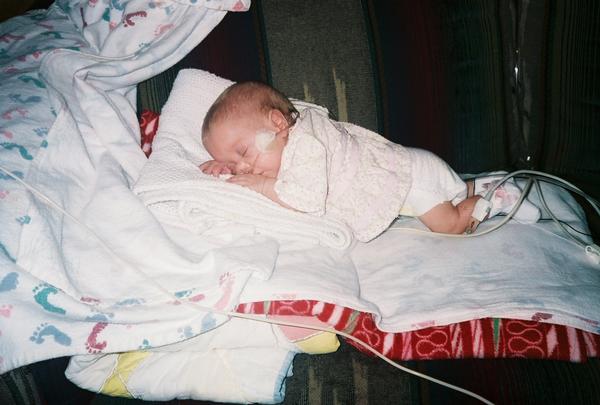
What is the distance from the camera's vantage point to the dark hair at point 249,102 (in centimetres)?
98

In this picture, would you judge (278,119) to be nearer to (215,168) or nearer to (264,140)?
(264,140)

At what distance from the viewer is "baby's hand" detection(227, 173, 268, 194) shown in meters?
0.95

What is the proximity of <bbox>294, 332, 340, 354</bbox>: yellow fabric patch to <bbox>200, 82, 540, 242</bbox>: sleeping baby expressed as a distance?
0.93ft

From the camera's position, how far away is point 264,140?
0.97 m

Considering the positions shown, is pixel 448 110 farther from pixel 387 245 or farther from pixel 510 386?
pixel 510 386

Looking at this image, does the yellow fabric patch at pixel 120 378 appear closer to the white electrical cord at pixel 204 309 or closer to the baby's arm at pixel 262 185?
the white electrical cord at pixel 204 309

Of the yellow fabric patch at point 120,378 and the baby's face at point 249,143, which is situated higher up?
the baby's face at point 249,143

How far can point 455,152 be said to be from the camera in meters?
1.11

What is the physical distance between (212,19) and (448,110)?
75 centimetres

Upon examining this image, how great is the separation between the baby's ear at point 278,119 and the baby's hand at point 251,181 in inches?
5.8

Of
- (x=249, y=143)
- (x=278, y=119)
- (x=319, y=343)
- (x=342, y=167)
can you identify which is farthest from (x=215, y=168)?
(x=319, y=343)

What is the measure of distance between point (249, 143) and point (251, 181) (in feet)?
0.35

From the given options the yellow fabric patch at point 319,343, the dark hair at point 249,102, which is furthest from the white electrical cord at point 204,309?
the dark hair at point 249,102

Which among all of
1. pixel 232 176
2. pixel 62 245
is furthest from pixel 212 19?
pixel 62 245
